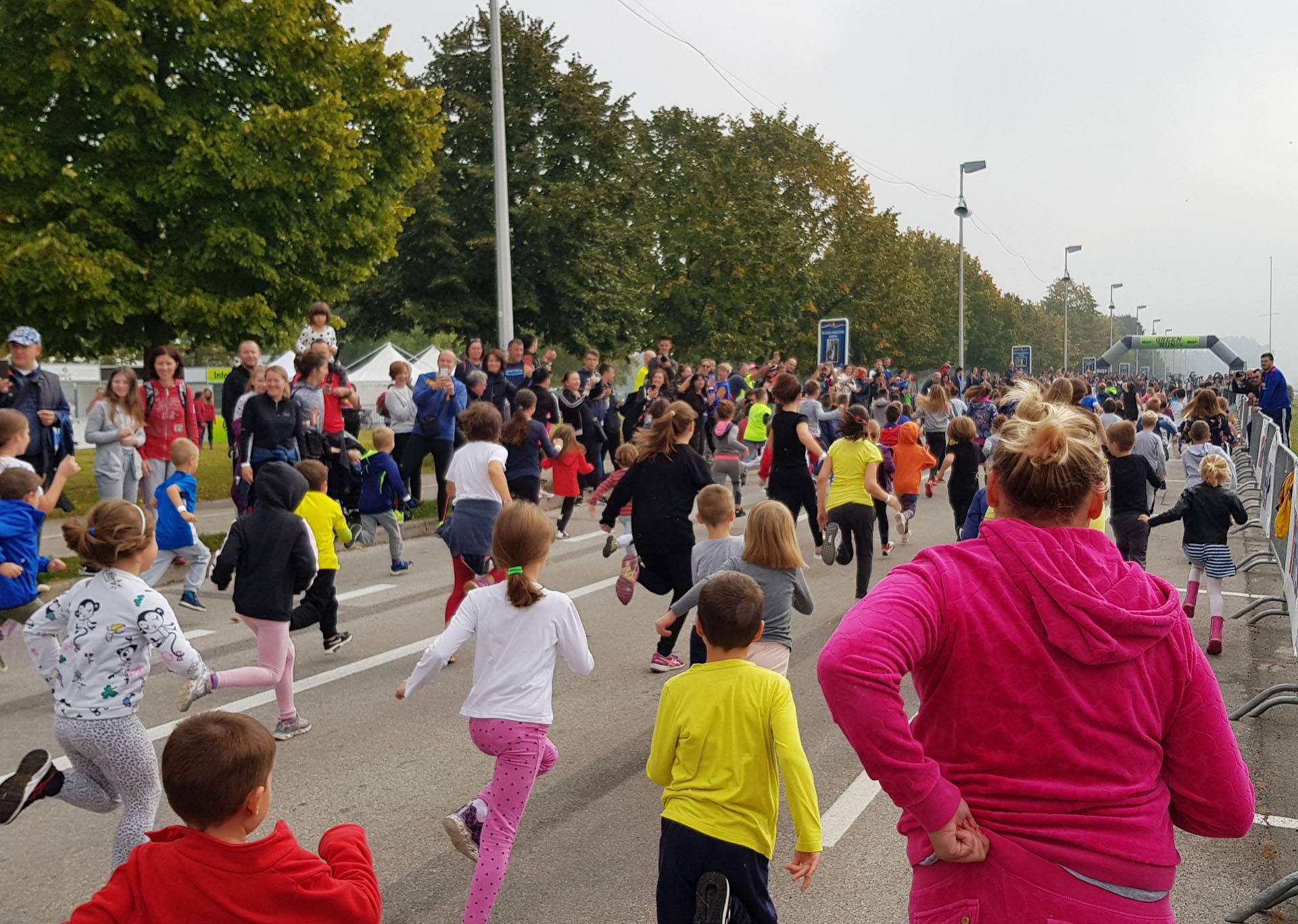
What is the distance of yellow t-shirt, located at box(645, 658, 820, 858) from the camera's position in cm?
347

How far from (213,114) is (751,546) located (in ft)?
53.6

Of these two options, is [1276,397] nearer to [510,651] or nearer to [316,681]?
[316,681]

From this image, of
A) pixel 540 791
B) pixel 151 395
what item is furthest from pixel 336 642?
pixel 151 395

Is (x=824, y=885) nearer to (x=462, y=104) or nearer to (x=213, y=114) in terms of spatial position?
(x=213, y=114)

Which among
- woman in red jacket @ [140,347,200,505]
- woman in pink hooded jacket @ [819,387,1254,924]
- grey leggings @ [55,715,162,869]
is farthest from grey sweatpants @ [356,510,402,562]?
woman in pink hooded jacket @ [819,387,1254,924]

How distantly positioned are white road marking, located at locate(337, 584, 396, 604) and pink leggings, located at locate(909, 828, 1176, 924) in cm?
906

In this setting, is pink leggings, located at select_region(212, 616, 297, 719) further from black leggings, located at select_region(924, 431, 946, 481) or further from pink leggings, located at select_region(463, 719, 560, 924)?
black leggings, located at select_region(924, 431, 946, 481)

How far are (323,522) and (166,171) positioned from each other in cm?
1233

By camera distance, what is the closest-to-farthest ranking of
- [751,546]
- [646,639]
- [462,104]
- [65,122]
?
[751,546] < [646,639] < [65,122] < [462,104]

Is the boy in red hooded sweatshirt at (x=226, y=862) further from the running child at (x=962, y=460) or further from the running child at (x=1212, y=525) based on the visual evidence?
the running child at (x=962, y=460)

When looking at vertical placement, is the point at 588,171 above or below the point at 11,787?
above

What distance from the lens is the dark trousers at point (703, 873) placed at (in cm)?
345

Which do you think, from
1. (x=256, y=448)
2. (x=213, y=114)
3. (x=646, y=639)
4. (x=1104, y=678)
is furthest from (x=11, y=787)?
(x=213, y=114)

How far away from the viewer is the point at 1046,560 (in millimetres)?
2184
